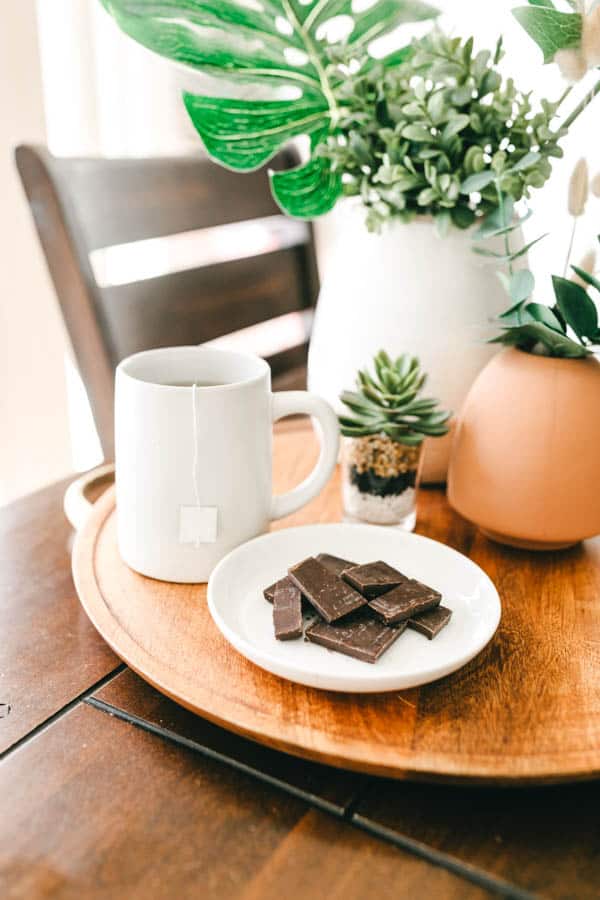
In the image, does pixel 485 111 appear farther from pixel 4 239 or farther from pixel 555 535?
pixel 4 239

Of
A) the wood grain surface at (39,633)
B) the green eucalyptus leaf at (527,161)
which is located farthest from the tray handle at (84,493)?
the green eucalyptus leaf at (527,161)

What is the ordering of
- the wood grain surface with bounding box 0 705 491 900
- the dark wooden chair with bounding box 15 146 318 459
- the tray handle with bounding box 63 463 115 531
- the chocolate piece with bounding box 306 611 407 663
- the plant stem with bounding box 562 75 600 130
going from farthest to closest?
the dark wooden chair with bounding box 15 146 318 459
the tray handle with bounding box 63 463 115 531
the plant stem with bounding box 562 75 600 130
the chocolate piece with bounding box 306 611 407 663
the wood grain surface with bounding box 0 705 491 900

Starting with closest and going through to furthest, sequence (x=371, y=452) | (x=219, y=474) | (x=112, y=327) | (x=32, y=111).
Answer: (x=219, y=474), (x=371, y=452), (x=112, y=327), (x=32, y=111)

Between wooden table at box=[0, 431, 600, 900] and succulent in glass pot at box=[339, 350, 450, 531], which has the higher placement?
succulent in glass pot at box=[339, 350, 450, 531]

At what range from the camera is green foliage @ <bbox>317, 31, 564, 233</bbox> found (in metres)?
0.63

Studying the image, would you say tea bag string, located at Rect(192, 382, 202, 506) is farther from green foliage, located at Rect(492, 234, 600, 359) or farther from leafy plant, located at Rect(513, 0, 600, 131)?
leafy plant, located at Rect(513, 0, 600, 131)

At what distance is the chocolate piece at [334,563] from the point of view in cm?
54

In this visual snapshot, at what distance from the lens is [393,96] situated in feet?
2.14

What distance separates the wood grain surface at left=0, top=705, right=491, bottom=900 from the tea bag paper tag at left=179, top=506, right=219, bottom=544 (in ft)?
0.50

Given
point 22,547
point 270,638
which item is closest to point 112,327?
point 22,547

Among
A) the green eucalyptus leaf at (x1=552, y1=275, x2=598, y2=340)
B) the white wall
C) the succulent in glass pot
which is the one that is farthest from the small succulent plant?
the white wall

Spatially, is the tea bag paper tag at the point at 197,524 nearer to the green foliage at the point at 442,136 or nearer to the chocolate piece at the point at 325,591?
the chocolate piece at the point at 325,591

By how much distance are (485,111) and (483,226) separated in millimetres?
88

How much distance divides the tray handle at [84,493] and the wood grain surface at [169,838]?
27 cm
